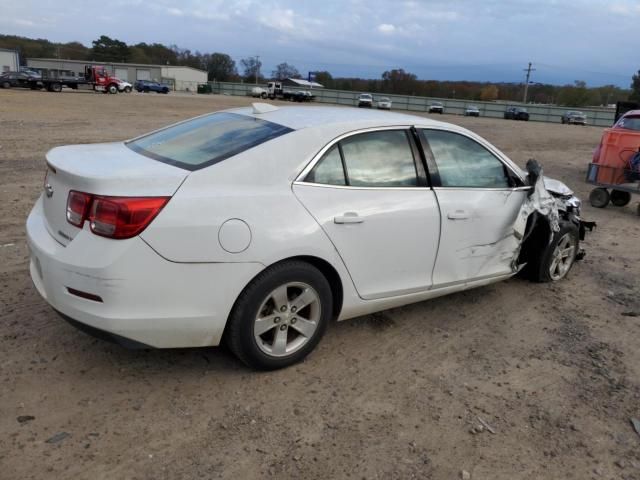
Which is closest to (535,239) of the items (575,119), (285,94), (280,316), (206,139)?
(280,316)

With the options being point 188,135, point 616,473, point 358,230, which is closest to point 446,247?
point 358,230

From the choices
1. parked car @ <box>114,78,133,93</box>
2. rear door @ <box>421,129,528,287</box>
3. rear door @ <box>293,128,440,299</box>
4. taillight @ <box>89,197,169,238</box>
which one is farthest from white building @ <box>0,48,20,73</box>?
taillight @ <box>89,197,169,238</box>

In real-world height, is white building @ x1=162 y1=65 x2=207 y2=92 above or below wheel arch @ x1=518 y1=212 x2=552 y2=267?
above

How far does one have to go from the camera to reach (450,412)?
323 cm

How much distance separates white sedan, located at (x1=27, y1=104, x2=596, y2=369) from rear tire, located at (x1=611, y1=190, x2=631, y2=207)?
6935 mm

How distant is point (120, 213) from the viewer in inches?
112

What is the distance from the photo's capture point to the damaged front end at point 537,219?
187 inches

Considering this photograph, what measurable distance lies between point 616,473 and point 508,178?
251 cm

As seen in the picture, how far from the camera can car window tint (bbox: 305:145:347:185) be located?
3.45 m

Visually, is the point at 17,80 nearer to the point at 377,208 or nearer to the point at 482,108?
the point at 482,108

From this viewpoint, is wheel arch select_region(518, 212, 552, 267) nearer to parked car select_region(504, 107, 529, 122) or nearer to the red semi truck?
the red semi truck

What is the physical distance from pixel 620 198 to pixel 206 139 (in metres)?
9.10

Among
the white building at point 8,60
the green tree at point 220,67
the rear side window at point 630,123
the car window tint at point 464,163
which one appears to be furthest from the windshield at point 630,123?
the green tree at point 220,67

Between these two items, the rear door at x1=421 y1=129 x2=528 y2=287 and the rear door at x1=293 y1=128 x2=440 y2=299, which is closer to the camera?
the rear door at x1=293 y1=128 x2=440 y2=299
